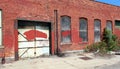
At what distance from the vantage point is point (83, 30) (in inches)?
951

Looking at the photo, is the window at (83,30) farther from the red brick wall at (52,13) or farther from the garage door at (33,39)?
the garage door at (33,39)

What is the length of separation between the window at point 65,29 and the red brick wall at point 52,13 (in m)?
0.32

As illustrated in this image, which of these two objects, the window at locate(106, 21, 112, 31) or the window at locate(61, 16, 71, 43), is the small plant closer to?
the window at locate(106, 21, 112, 31)

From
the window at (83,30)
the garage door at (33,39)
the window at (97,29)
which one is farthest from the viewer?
the window at (97,29)

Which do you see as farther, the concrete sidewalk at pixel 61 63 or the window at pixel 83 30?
the window at pixel 83 30

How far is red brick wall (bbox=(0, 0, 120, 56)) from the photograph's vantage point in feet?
56.1

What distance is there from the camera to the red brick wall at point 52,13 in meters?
17.1

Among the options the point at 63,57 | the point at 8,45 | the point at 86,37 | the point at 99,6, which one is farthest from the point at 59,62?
the point at 99,6

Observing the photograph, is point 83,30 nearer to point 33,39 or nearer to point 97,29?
point 97,29

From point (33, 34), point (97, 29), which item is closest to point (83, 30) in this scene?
point (97, 29)

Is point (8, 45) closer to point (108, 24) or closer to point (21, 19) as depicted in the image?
point (21, 19)

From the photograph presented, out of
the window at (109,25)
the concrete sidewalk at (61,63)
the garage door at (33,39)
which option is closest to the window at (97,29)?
the window at (109,25)

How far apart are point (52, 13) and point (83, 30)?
4678 millimetres

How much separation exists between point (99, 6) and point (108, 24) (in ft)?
9.37
